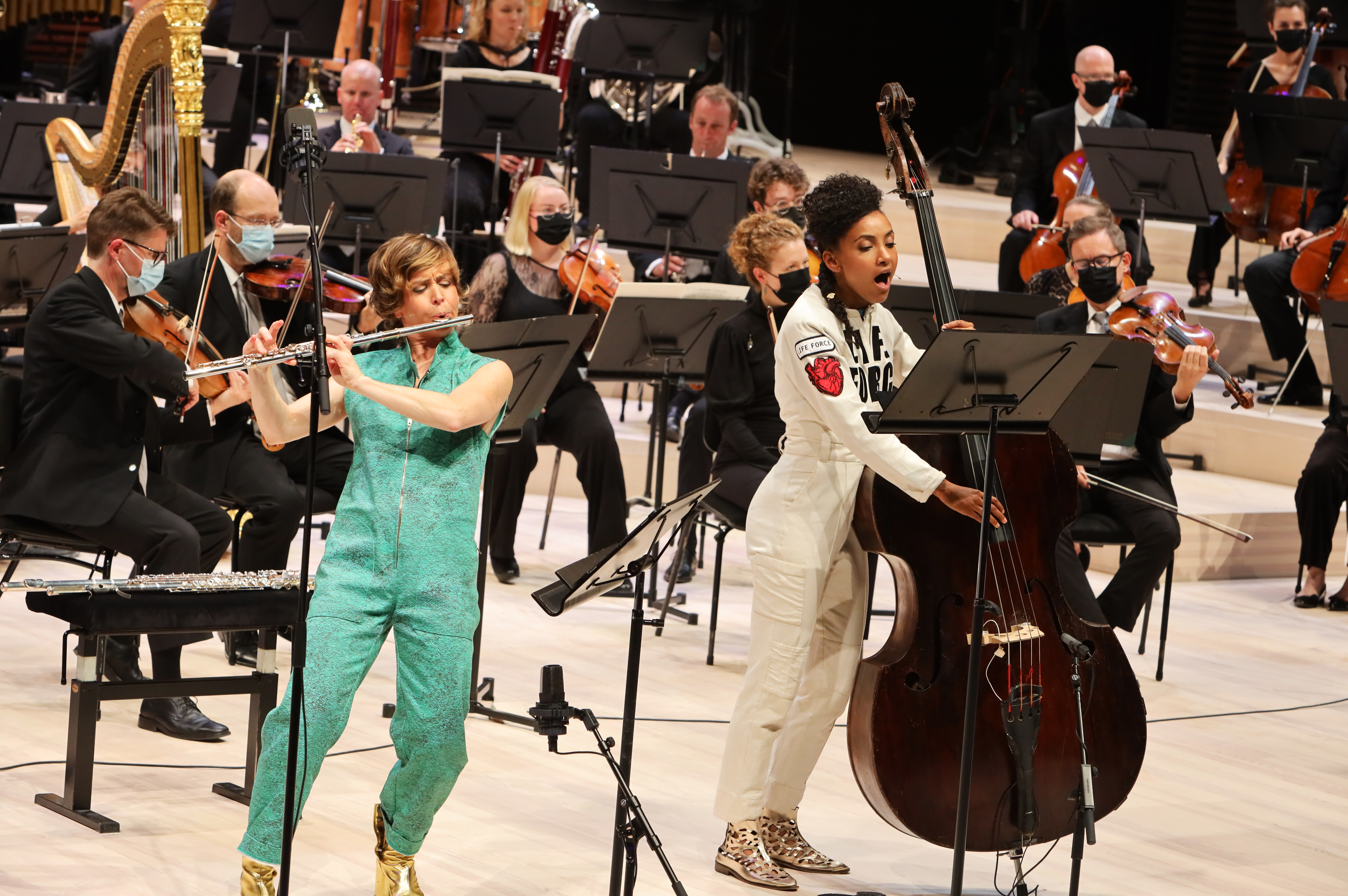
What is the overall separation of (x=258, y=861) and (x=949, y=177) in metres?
9.02

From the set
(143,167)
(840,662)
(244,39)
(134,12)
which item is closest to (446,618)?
(840,662)

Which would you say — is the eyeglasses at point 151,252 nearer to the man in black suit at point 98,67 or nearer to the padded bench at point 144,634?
the padded bench at point 144,634

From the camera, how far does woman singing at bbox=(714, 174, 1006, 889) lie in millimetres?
3359

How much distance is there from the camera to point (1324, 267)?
23.0ft

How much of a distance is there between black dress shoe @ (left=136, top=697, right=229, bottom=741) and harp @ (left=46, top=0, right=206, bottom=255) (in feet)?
4.40

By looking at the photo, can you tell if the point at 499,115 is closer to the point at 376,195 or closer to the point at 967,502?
the point at 376,195

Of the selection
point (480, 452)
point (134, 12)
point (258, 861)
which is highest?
point (134, 12)

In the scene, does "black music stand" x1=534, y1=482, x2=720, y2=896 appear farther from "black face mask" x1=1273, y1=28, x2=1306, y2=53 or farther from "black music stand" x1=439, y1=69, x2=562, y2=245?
"black face mask" x1=1273, y1=28, x2=1306, y2=53

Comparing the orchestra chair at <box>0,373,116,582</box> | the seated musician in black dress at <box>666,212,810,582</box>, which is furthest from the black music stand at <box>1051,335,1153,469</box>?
the orchestra chair at <box>0,373,116,582</box>

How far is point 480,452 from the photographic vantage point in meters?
3.18

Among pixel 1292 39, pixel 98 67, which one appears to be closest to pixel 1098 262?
pixel 1292 39

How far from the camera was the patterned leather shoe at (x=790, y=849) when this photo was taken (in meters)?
3.58

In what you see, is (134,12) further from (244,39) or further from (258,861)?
(258,861)

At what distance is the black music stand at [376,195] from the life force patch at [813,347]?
3.59m
